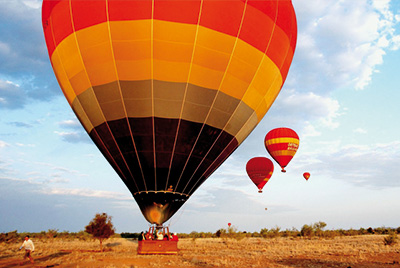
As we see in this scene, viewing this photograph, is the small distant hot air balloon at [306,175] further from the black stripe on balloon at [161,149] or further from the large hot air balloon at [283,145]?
the black stripe on balloon at [161,149]

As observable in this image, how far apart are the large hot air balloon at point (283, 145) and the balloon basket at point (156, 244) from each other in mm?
18952

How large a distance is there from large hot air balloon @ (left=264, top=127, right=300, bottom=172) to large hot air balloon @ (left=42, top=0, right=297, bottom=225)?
1636cm

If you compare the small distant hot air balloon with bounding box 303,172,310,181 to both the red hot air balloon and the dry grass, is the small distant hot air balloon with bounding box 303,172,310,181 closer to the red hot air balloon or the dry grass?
the red hot air balloon

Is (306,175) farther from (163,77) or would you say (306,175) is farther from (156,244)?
(163,77)

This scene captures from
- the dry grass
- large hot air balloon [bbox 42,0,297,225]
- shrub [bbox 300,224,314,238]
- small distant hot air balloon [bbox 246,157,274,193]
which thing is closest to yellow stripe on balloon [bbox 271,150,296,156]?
small distant hot air balloon [bbox 246,157,274,193]

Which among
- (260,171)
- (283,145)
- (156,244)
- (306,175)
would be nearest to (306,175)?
(306,175)

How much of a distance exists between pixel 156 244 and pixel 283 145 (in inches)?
787

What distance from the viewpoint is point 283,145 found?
30.4 m

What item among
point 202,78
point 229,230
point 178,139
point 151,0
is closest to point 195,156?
point 178,139

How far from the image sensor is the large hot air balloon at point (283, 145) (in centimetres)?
3041

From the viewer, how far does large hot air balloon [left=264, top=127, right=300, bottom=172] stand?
30.4 metres

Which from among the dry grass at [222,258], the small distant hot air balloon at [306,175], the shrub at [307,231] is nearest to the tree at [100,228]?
the dry grass at [222,258]

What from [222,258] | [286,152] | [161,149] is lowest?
[222,258]

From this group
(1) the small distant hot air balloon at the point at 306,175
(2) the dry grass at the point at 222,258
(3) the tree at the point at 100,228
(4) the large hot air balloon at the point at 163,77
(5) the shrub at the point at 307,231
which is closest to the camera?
(4) the large hot air balloon at the point at 163,77
